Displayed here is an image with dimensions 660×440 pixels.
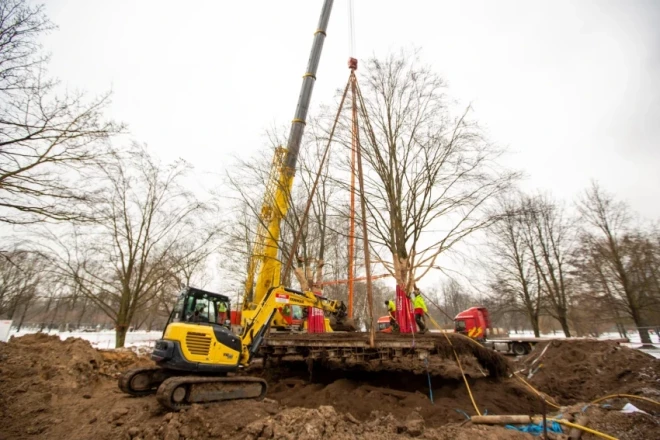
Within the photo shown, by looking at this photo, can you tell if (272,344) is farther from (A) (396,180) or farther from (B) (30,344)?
(B) (30,344)

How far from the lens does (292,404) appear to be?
6.26 metres

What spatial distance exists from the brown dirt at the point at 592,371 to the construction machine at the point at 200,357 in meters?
7.89

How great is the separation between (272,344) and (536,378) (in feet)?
27.5

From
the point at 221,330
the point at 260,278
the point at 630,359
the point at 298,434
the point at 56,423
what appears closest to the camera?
the point at 298,434

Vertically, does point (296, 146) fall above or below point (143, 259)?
above

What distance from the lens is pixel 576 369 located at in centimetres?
953

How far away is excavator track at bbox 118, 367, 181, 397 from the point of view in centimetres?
620

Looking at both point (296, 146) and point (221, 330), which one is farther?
point (296, 146)

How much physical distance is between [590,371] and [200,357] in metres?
11.2

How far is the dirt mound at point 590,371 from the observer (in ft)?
26.0

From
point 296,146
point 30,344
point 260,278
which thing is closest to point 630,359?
point 260,278

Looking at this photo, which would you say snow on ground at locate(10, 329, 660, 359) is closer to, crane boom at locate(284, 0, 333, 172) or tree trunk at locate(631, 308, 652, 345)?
tree trunk at locate(631, 308, 652, 345)

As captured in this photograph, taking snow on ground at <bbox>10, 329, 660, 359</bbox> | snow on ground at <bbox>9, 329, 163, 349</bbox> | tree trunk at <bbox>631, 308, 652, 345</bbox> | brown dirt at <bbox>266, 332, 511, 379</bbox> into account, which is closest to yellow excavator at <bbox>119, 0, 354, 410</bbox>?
brown dirt at <bbox>266, 332, 511, 379</bbox>

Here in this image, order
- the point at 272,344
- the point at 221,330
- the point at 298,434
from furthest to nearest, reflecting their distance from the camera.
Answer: the point at 272,344 → the point at 221,330 → the point at 298,434
